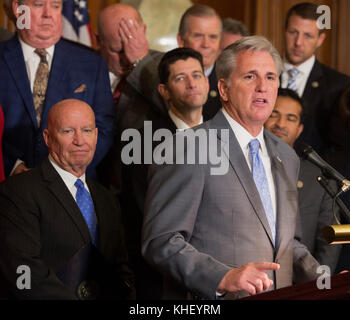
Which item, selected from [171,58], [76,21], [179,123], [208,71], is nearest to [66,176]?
[179,123]

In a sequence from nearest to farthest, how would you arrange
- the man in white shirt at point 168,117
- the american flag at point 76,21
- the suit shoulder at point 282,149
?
the suit shoulder at point 282,149
the man in white shirt at point 168,117
the american flag at point 76,21

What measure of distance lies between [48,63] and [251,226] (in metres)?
1.50

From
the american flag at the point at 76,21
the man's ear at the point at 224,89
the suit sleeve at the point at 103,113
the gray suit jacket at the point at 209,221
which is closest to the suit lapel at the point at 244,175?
the gray suit jacket at the point at 209,221

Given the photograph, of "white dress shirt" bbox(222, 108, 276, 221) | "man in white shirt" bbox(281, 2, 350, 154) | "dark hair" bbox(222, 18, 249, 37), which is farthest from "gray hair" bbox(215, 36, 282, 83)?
"dark hair" bbox(222, 18, 249, 37)

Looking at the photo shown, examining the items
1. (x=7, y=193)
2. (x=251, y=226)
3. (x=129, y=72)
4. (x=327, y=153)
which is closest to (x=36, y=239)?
(x=7, y=193)

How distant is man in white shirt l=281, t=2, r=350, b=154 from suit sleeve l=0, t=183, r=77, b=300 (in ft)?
5.83

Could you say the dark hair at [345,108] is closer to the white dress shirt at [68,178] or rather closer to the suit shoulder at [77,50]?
the suit shoulder at [77,50]

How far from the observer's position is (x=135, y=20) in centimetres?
374

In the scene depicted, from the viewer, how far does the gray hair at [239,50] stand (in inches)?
93.6

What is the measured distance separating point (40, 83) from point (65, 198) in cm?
80

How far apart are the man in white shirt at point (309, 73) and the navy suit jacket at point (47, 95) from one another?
1.12 m

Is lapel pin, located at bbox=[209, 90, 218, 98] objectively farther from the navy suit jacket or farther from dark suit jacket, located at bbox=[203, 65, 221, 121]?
the navy suit jacket

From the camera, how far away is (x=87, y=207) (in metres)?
2.75

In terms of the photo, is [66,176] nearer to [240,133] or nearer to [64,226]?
[64,226]
